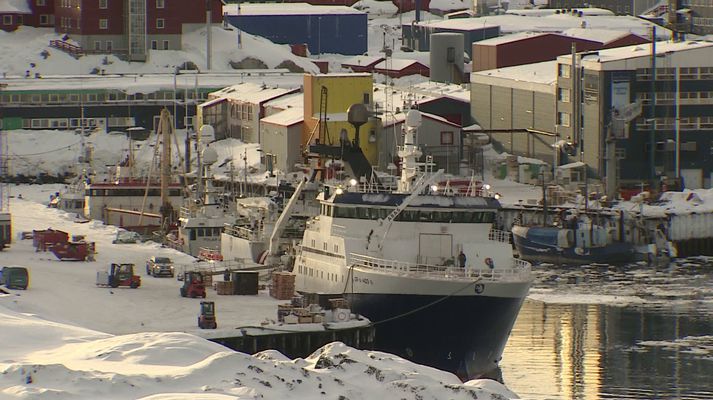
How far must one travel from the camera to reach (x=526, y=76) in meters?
102

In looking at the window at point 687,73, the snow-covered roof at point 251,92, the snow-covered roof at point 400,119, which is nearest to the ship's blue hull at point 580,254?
the snow-covered roof at point 400,119

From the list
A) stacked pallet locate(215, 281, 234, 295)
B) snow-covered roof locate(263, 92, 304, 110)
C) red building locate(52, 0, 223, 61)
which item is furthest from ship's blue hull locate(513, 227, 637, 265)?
red building locate(52, 0, 223, 61)

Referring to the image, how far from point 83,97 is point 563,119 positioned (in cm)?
2383

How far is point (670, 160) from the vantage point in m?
93.0

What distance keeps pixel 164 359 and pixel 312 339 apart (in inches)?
349

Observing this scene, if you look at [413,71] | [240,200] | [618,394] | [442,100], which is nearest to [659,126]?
[442,100]

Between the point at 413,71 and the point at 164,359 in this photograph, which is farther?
the point at 413,71

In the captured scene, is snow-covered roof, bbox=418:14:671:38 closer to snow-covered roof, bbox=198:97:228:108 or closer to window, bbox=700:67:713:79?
snow-covered roof, bbox=198:97:228:108

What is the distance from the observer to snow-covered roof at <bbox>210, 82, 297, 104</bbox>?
104062mm

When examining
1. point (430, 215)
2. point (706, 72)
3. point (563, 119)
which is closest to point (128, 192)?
point (563, 119)

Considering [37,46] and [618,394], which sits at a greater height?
[37,46]

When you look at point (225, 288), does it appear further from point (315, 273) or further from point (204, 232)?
point (204, 232)

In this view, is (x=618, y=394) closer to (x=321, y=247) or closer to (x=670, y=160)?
(x=321, y=247)

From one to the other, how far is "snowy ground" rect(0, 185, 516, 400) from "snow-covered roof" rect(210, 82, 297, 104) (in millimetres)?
47846
